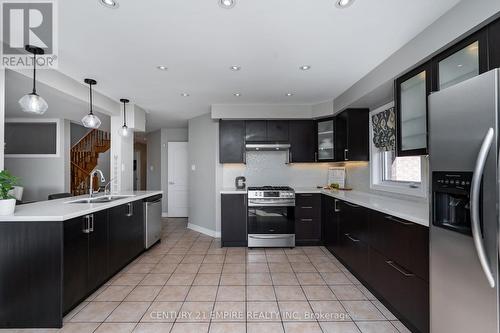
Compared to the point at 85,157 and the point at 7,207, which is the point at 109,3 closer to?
the point at 7,207

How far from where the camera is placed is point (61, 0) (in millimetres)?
1617

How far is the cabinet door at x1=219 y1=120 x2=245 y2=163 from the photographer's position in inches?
170

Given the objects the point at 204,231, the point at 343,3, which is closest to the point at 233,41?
the point at 343,3

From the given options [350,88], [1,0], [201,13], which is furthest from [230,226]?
[1,0]

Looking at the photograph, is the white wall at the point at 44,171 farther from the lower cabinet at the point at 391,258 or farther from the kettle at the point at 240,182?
the lower cabinet at the point at 391,258

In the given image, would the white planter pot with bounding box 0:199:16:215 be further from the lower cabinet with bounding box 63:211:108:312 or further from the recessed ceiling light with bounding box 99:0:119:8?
the recessed ceiling light with bounding box 99:0:119:8

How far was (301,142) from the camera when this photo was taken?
432cm

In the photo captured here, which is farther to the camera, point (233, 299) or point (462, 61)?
point (233, 299)

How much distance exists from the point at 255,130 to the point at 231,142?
0.48m

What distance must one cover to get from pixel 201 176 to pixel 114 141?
1684mm

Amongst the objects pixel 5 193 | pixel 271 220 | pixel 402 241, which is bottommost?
pixel 271 220

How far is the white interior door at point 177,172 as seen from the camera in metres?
6.36

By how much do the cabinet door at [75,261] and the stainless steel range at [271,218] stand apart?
2264 mm

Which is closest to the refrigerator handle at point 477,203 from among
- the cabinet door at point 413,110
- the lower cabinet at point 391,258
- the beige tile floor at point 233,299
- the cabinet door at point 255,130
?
the lower cabinet at point 391,258
